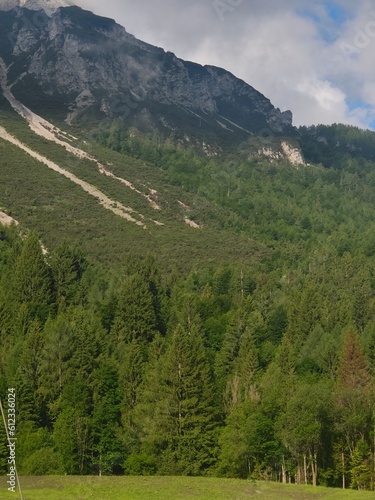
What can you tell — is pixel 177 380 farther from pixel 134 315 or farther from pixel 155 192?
pixel 155 192

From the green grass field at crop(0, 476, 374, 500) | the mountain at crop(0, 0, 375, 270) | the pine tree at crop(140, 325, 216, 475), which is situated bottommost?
A: the green grass field at crop(0, 476, 374, 500)

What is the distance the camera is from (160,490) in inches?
1094

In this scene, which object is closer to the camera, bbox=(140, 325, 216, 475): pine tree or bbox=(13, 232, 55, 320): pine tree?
bbox=(140, 325, 216, 475): pine tree

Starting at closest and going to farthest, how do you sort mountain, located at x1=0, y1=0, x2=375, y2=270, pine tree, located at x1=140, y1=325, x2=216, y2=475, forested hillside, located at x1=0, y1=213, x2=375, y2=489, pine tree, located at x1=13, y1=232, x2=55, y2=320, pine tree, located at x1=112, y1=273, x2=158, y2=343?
1. forested hillside, located at x1=0, y1=213, x2=375, y2=489
2. pine tree, located at x1=140, y1=325, x2=216, y2=475
3. pine tree, located at x1=112, y1=273, x2=158, y2=343
4. pine tree, located at x1=13, y1=232, x2=55, y2=320
5. mountain, located at x1=0, y1=0, x2=375, y2=270

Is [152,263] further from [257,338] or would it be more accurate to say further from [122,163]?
[122,163]

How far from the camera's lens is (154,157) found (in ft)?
558

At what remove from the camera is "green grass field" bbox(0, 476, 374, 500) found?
26328mm

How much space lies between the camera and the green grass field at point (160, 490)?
86.4 ft

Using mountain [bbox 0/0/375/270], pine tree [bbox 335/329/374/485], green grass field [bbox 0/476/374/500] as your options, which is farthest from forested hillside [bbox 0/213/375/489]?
mountain [bbox 0/0/375/270]

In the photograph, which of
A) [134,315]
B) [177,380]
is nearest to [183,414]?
[177,380]

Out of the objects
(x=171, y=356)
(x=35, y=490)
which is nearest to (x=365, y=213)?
(x=171, y=356)

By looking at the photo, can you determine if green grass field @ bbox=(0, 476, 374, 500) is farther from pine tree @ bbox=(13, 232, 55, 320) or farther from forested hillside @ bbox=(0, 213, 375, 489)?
pine tree @ bbox=(13, 232, 55, 320)

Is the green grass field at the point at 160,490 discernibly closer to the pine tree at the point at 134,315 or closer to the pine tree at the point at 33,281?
the pine tree at the point at 134,315

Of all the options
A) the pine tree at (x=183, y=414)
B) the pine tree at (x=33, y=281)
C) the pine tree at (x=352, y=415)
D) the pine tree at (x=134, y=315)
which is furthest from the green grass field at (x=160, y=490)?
the pine tree at (x=33, y=281)
